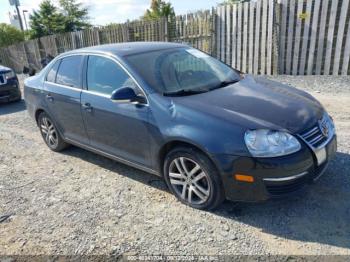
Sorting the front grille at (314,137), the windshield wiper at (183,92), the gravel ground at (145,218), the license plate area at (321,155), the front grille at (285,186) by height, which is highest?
the windshield wiper at (183,92)

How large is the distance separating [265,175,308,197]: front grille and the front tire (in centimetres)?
46

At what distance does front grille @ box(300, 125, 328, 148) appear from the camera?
288 cm

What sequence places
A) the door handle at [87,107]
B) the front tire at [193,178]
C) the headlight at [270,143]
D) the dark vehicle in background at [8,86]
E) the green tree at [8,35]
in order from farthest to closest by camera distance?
the green tree at [8,35] → the dark vehicle in background at [8,86] → the door handle at [87,107] → the front tire at [193,178] → the headlight at [270,143]

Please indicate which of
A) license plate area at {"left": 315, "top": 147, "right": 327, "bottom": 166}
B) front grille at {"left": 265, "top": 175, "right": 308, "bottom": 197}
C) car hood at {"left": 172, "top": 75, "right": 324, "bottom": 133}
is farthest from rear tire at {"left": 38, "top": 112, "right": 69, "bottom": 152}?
license plate area at {"left": 315, "top": 147, "right": 327, "bottom": 166}

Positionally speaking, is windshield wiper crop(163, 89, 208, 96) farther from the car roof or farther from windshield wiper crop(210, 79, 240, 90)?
the car roof

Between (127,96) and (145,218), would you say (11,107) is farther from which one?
(145,218)

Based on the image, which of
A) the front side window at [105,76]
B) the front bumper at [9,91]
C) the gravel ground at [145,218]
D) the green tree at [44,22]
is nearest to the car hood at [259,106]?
the front side window at [105,76]

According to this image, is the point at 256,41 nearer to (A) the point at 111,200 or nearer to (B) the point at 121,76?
(B) the point at 121,76

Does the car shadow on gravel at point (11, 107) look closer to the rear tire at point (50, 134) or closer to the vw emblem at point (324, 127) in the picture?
the rear tire at point (50, 134)

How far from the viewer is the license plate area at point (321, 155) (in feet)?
9.58

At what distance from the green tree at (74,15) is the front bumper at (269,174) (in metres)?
32.8

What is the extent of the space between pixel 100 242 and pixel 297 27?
7300 millimetres

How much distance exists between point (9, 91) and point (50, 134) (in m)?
4.65

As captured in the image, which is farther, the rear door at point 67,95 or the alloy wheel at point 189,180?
the rear door at point 67,95
